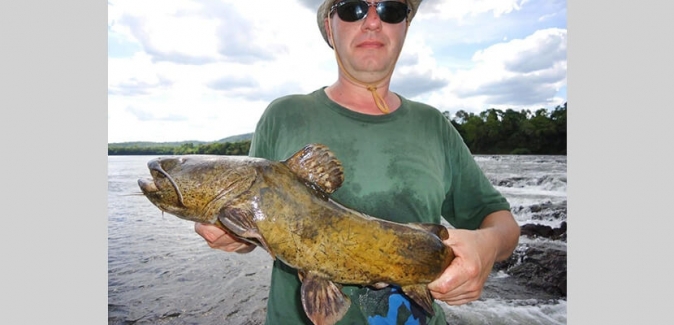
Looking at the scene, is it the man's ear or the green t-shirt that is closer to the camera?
the green t-shirt

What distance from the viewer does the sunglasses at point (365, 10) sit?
290 cm

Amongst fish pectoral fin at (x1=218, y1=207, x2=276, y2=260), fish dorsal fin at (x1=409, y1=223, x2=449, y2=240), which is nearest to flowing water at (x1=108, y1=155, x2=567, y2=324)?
fish pectoral fin at (x1=218, y1=207, x2=276, y2=260)

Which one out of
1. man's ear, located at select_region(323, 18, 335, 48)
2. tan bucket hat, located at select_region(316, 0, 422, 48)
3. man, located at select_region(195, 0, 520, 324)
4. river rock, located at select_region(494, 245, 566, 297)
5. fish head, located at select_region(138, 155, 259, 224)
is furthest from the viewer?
Answer: river rock, located at select_region(494, 245, 566, 297)

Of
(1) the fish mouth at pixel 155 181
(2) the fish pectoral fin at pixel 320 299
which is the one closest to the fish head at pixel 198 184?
(1) the fish mouth at pixel 155 181

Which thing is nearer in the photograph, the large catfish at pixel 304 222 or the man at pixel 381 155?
the large catfish at pixel 304 222

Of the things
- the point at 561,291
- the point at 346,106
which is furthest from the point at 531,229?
the point at 346,106

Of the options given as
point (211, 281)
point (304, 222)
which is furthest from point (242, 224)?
point (211, 281)

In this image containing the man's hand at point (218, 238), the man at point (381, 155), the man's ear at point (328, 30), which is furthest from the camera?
the man's ear at point (328, 30)

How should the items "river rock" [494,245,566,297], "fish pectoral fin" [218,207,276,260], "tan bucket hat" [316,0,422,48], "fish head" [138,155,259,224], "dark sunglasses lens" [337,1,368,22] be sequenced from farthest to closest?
1. "river rock" [494,245,566,297]
2. "tan bucket hat" [316,0,422,48]
3. "dark sunglasses lens" [337,1,368,22]
4. "fish head" [138,155,259,224]
5. "fish pectoral fin" [218,207,276,260]

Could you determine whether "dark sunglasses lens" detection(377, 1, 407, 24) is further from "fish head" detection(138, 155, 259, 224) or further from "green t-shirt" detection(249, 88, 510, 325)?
"fish head" detection(138, 155, 259, 224)

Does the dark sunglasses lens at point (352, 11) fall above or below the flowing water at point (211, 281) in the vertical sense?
above

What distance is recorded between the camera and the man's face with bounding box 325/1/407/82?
Answer: 114 inches

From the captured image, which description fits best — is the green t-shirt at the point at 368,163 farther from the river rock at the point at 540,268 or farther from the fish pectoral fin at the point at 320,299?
the river rock at the point at 540,268

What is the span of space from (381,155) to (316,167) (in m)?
0.69
